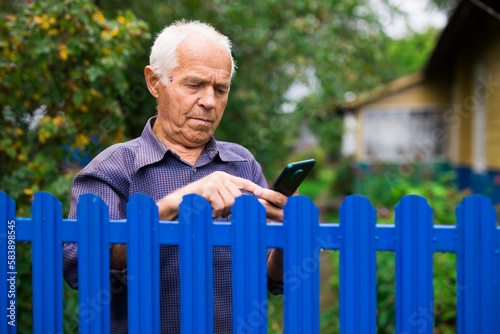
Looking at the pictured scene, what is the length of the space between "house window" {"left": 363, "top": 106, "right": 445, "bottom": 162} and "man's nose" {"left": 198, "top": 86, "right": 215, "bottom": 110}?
10742mm

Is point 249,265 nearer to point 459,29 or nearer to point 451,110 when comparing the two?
point 459,29

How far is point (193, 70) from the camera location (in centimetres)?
158

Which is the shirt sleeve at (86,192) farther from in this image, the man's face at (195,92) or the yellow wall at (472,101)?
the yellow wall at (472,101)

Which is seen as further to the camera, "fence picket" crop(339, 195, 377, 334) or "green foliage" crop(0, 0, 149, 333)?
"green foliage" crop(0, 0, 149, 333)

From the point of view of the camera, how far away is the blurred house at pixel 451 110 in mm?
7059

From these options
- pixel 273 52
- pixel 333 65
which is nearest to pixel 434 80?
pixel 333 65

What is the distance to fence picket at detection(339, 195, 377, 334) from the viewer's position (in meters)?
1.56

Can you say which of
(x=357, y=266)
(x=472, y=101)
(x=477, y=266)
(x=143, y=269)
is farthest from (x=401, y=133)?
(x=143, y=269)

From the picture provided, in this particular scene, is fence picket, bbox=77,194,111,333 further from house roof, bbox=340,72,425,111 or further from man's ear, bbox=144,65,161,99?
house roof, bbox=340,72,425,111

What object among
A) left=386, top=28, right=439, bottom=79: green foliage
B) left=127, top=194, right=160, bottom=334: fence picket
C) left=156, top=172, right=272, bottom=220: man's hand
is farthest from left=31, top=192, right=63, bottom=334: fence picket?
left=386, top=28, right=439, bottom=79: green foliage

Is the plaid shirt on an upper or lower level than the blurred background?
lower

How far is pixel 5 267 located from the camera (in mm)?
1718

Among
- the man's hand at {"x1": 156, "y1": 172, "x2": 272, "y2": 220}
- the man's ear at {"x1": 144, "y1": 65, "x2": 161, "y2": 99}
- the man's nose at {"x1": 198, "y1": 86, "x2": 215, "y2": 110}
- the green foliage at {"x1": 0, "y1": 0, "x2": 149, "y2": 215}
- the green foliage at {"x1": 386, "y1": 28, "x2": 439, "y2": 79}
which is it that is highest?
the green foliage at {"x1": 386, "y1": 28, "x2": 439, "y2": 79}

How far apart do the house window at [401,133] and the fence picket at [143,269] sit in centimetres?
→ 1084
